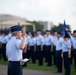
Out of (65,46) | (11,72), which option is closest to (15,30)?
(11,72)

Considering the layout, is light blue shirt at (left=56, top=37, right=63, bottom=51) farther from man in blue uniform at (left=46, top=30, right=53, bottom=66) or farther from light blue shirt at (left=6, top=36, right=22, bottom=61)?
light blue shirt at (left=6, top=36, right=22, bottom=61)

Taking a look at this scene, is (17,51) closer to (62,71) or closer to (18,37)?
(18,37)

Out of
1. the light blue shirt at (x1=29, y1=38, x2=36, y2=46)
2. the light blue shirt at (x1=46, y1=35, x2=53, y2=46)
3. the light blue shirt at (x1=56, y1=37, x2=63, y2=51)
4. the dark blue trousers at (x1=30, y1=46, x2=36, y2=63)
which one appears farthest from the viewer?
the dark blue trousers at (x1=30, y1=46, x2=36, y2=63)

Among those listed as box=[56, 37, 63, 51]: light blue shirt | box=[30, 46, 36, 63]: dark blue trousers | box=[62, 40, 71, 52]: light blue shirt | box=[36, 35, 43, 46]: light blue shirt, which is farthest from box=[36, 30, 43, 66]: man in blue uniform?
box=[62, 40, 71, 52]: light blue shirt

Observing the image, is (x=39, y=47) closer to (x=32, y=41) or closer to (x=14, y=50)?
(x=32, y=41)

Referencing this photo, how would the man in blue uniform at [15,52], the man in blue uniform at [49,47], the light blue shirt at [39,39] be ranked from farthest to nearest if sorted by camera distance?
the light blue shirt at [39,39], the man in blue uniform at [49,47], the man in blue uniform at [15,52]

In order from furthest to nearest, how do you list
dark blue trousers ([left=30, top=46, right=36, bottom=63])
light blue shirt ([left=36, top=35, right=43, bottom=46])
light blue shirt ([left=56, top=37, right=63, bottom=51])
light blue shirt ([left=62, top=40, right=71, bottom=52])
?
dark blue trousers ([left=30, top=46, right=36, bottom=63])
light blue shirt ([left=36, top=35, right=43, bottom=46])
light blue shirt ([left=56, top=37, right=63, bottom=51])
light blue shirt ([left=62, top=40, right=71, bottom=52])

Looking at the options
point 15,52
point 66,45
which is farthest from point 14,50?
point 66,45

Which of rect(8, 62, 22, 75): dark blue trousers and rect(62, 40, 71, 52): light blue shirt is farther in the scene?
rect(62, 40, 71, 52): light blue shirt

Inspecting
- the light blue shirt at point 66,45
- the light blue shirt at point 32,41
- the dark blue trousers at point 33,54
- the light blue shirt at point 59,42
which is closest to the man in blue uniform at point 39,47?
the light blue shirt at point 32,41

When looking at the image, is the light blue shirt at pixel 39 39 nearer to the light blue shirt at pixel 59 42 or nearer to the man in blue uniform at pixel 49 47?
the man in blue uniform at pixel 49 47

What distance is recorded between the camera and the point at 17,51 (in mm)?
7871

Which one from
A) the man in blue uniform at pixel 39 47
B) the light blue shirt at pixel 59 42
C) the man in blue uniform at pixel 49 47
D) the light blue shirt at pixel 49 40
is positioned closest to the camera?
the light blue shirt at pixel 59 42

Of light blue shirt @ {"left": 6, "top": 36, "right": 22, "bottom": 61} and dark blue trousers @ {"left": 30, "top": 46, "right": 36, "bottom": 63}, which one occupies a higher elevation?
light blue shirt @ {"left": 6, "top": 36, "right": 22, "bottom": 61}
